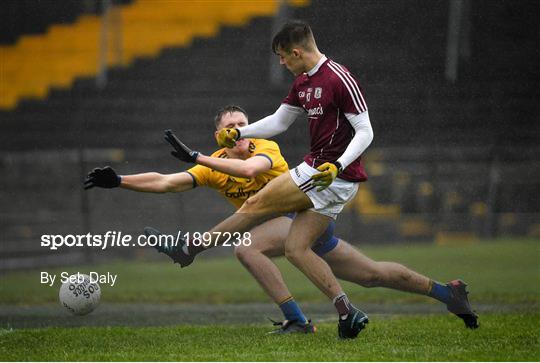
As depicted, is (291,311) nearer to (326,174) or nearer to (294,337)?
(294,337)

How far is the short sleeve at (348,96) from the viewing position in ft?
20.3

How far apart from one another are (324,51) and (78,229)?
402cm

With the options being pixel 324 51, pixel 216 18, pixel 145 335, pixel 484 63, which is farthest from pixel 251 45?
pixel 145 335

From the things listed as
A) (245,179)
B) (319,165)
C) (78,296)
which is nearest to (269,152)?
(245,179)

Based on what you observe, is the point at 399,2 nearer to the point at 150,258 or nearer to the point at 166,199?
the point at 166,199

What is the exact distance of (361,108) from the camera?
6.20m

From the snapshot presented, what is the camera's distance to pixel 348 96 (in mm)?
6195

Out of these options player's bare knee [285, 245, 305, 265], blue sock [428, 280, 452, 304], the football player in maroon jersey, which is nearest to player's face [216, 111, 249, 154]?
the football player in maroon jersey

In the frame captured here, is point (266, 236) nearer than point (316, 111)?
No

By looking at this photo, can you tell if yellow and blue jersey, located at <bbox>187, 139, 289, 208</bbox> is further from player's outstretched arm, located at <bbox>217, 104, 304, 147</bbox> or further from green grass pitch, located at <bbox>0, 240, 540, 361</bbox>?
green grass pitch, located at <bbox>0, 240, 540, 361</bbox>

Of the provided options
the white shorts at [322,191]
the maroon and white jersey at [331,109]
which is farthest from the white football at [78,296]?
the maroon and white jersey at [331,109]

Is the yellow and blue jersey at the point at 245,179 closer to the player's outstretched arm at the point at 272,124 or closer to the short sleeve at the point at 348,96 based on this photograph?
the player's outstretched arm at the point at 272,124

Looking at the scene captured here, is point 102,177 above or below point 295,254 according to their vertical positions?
above

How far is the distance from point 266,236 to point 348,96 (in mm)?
1280
